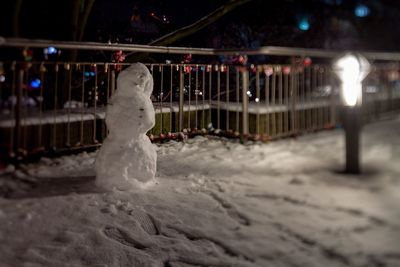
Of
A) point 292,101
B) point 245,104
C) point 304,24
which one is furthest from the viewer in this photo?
point 304,24

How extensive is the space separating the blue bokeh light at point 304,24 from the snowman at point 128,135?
8598 mm

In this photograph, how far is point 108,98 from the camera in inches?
184

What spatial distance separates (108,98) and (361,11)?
1645 cm

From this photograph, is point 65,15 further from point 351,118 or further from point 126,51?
point 351,118

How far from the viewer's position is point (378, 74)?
34.4 ft

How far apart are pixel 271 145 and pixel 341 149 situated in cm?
106

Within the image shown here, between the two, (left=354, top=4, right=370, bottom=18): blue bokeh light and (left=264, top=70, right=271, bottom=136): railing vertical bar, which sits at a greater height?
(left=354, top=4, right=370, bottom=18): blue bokeh light

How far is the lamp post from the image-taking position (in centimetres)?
579

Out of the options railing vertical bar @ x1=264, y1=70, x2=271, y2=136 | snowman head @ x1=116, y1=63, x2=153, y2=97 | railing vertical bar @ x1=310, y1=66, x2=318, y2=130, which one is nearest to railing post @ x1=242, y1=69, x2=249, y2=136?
railing vertical bar @ x1=264, y1=70, x2=271, y2=136

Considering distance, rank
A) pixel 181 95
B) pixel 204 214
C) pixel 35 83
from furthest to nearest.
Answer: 1. pixel 35 83
2. pixel 181 95
3. pixel 204 214

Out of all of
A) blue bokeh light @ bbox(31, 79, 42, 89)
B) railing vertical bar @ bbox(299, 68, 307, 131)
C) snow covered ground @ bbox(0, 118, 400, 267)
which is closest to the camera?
snow covered ground @ bbox(0, 118, 400, 267)

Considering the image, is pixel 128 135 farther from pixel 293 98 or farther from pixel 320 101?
pixel 320 101

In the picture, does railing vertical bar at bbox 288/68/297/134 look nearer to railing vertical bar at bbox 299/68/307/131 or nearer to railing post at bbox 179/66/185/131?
railing vertical bar at bbox 299/68/307/131

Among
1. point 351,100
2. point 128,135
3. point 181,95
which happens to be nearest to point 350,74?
point 351,100
